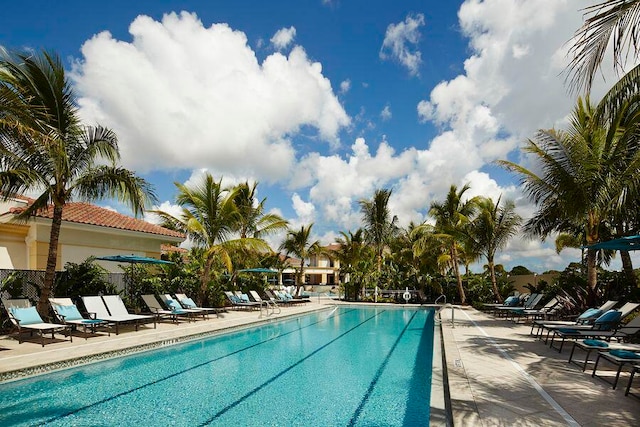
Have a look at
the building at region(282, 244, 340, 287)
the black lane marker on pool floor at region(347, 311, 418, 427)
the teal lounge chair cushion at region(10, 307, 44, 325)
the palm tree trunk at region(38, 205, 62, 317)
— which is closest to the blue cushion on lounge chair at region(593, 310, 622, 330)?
the black lane marker on pool floor at region(347, 311, 418, 427)

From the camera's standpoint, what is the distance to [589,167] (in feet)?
33.9

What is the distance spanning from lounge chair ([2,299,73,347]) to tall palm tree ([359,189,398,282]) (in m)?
19.8

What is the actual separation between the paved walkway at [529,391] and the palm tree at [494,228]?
1111 cm

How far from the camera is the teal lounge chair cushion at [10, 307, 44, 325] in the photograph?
890 cm

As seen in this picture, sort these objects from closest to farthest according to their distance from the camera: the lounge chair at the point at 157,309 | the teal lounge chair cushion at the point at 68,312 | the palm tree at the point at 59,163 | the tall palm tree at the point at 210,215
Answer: the palm tree at the point at 59,163 < the teal lounge chair cushion at the point at 68,312 < the lounge chair at the point at 157,309 < the tall palm tree at the point at 210,215

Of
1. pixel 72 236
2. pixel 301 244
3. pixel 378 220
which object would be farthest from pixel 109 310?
pixel 301 244

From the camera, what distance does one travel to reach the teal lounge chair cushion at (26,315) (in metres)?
8.90

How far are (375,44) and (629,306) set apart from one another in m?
10.8

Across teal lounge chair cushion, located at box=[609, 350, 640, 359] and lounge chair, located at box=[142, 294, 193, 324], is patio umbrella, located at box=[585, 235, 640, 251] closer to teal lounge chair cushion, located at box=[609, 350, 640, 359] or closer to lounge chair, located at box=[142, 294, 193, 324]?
teal lounge chair cushion, located at box=[609, 350, 640, 359]

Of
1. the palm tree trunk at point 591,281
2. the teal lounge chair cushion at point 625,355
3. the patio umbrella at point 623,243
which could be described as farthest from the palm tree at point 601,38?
the palm tree trunk at point 591,281

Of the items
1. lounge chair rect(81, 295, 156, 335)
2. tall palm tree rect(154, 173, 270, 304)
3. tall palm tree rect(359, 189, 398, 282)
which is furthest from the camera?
tall palm tree rect(359, 189, 398, 282)

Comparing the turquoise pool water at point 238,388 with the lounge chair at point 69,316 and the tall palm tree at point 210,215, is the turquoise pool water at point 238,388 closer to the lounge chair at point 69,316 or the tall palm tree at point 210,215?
the lounge chair at point 69,316

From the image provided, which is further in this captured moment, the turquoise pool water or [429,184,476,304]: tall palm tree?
[429,184,476,304]: tall palm tree

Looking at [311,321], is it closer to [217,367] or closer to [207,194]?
[207,194]
